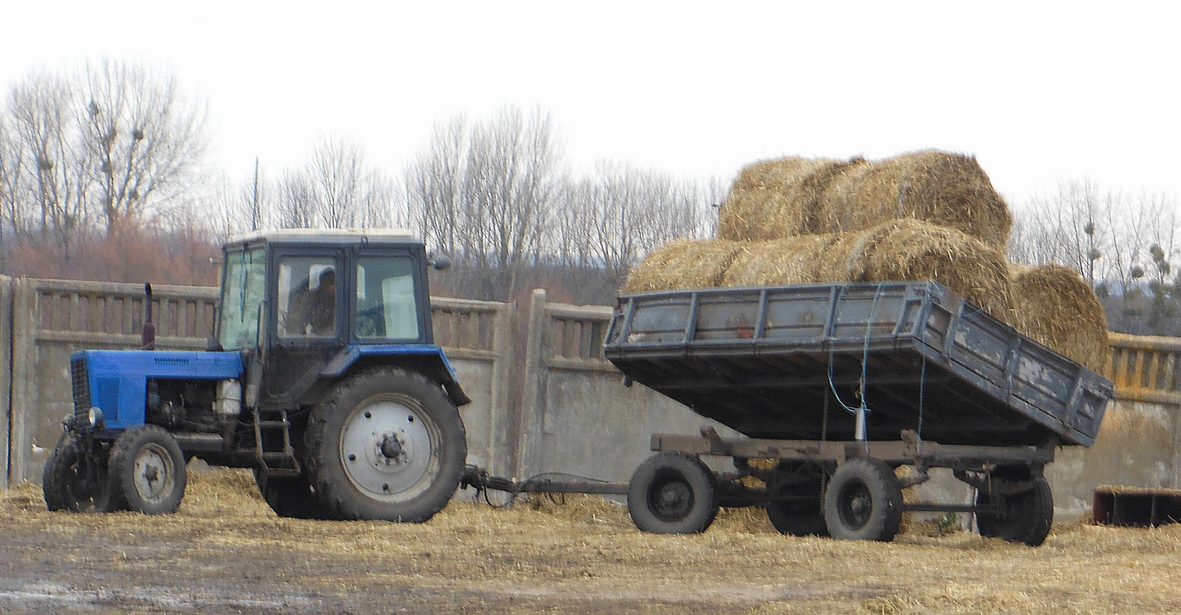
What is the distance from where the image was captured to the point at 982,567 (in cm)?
900

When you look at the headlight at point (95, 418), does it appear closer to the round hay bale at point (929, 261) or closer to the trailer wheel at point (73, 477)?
the trailer wheel at point (73, 477)

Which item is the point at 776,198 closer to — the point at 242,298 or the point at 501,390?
the point at 501,390

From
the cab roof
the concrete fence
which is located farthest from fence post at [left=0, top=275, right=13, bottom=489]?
the cab roof

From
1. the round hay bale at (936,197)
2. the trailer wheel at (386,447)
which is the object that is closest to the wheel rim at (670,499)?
the trailer wheel at (386,447)

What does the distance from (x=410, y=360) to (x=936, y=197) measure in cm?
435

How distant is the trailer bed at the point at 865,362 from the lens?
33.3 ft

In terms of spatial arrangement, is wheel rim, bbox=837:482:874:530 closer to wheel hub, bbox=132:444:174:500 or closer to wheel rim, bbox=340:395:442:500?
wheel rim, bbox=340:395:442:500

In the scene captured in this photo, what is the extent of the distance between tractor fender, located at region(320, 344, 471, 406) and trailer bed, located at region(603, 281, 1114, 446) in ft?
4.86

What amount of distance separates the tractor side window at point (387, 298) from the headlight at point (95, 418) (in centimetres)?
204

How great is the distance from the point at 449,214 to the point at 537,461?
32.7 m

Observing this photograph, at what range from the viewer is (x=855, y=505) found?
35.4 ft

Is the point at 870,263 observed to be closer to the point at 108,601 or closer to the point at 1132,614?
the point at 1132,614

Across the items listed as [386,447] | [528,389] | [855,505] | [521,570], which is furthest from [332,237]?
[855,505]

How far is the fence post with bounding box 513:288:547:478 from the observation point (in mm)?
14461
